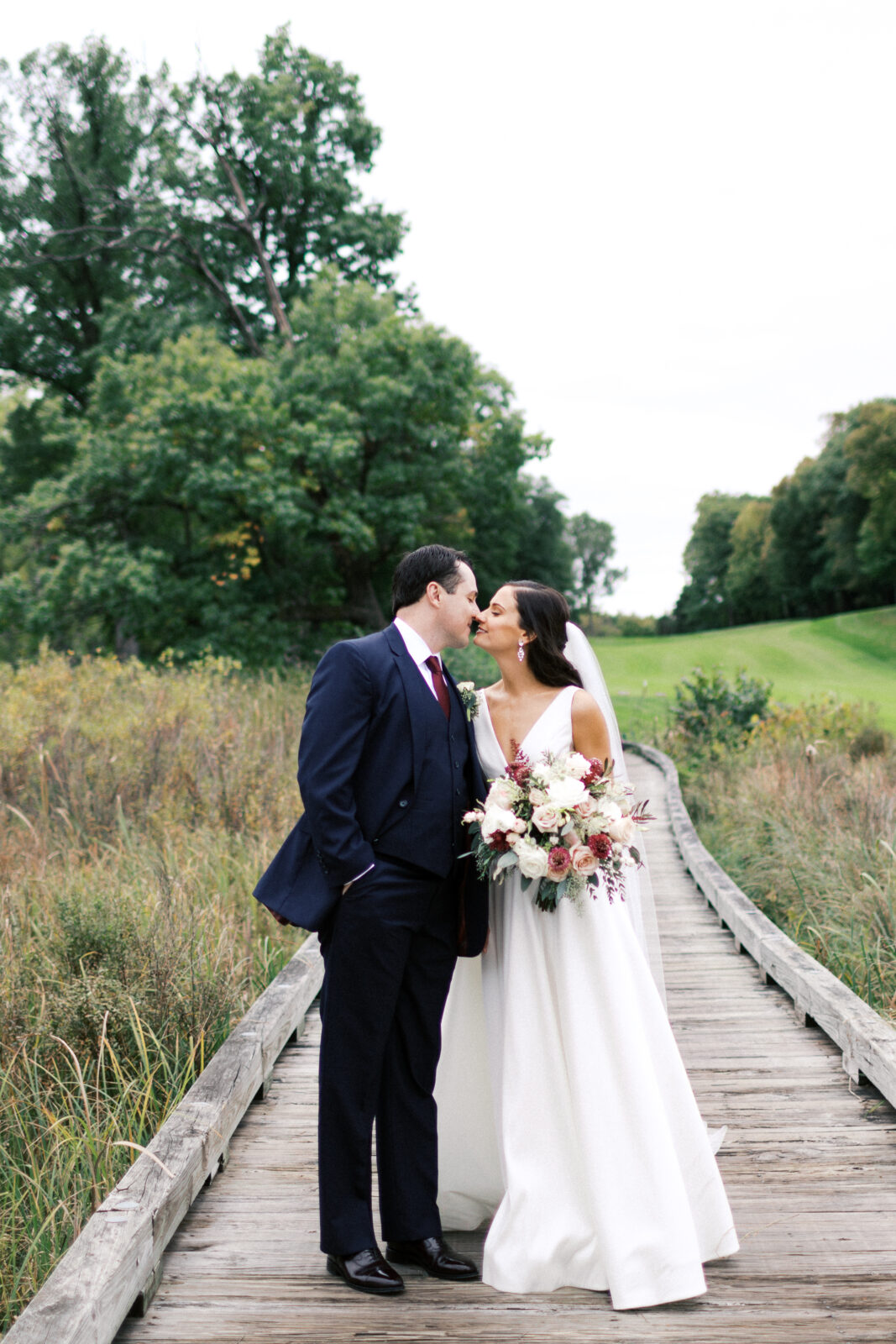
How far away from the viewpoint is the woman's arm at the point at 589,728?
11.3ft

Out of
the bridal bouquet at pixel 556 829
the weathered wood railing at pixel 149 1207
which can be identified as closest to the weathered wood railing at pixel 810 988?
the bridal bouquet at pixel 556 829

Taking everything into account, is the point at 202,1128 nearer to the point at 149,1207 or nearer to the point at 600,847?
the point at 149,1207

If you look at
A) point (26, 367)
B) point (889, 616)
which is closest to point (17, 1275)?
point (26, 367)

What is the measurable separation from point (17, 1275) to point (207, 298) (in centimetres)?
2544

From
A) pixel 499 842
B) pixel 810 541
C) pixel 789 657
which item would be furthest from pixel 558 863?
pixel 810 541

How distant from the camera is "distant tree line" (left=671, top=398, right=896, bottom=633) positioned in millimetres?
40875

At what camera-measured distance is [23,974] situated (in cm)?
467

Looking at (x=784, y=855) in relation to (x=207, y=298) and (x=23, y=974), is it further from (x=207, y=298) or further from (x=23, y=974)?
(x=207, y=298)

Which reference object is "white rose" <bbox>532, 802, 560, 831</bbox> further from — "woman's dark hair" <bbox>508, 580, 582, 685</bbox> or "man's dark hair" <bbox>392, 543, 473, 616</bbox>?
"man's dark hair" <bbox>392, 543, 473, 616</bbox>

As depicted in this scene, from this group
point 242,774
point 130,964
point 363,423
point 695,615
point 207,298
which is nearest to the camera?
point 130,964

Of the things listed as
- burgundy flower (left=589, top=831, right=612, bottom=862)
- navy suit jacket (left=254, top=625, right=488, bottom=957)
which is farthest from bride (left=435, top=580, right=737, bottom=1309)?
navy suit jacket (left=254, top=625, right=488, bottom=957)

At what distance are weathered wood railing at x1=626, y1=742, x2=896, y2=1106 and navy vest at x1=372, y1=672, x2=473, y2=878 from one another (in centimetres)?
224

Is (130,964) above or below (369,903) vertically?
below

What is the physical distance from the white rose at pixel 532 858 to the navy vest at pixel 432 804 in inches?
9.0
